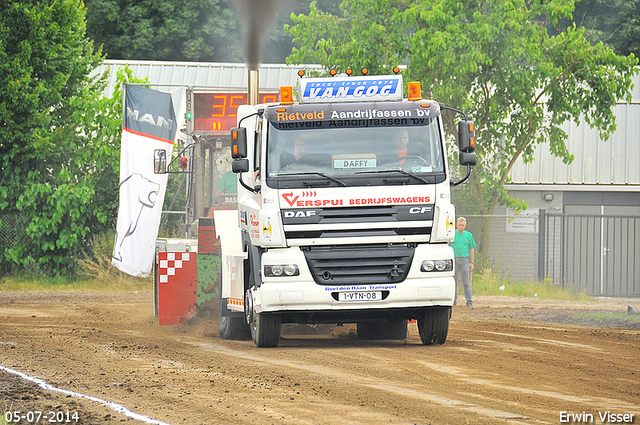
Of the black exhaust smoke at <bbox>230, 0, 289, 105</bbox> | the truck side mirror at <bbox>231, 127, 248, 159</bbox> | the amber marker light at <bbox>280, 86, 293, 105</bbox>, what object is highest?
the black exhaust smoke at <bbox>230, 0, 289, 105</bbox>

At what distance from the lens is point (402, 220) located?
10430 mm

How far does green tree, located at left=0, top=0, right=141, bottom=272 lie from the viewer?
22.6 m

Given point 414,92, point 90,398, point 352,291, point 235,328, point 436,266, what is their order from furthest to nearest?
point 235,328
point 414,92
point 436,266
point 352,291
point 90,398

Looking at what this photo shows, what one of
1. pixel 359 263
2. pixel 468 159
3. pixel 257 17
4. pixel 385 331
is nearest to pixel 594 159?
pixel 257 17

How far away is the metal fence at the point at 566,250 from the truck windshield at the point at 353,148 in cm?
1262

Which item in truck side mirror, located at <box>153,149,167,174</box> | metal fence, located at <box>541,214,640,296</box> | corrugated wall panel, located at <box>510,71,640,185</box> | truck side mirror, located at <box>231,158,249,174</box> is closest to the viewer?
truck side mirror, located at <box>231,158,249,174</box>

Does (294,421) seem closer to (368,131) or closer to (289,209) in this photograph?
(289,209)

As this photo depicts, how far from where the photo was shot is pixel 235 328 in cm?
1256

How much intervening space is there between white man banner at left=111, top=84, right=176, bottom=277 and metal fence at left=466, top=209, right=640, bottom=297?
28.2 ft

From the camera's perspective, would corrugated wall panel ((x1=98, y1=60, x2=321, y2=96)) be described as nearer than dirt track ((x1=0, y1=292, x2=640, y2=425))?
No

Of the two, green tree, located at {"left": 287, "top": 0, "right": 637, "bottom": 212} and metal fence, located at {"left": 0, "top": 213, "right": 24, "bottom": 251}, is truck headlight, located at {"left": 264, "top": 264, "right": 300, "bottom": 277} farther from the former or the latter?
metal fence, located at {"left": 0, "top": 213, "right": 24, "bottom": 251}

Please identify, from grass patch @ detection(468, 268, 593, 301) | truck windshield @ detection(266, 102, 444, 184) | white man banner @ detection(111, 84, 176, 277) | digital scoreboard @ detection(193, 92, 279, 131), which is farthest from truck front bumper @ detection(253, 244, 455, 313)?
grass patch @ detection(468, 268, 593, 301)

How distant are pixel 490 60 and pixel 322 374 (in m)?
13.7

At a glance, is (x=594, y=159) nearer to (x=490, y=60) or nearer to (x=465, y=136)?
(x=490, y=60)
